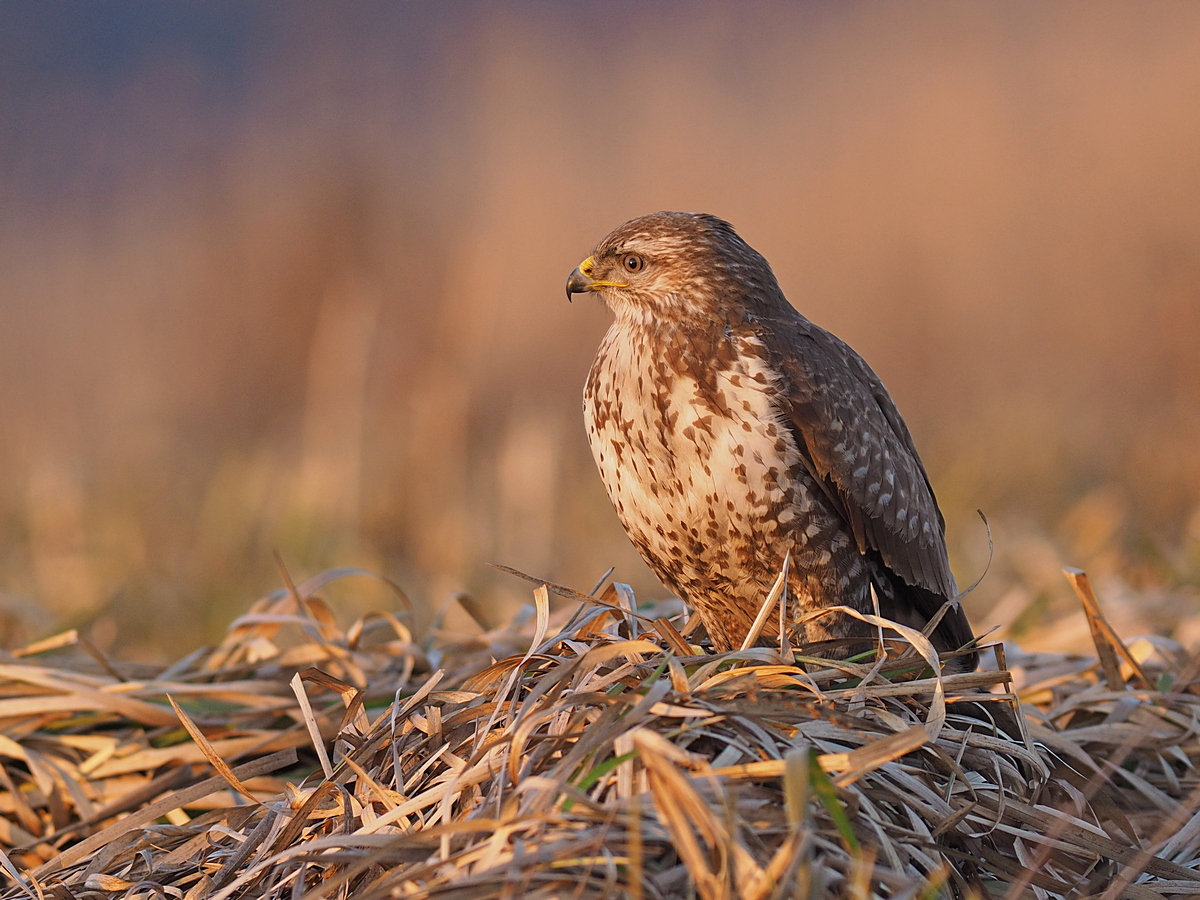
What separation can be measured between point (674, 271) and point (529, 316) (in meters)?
7.05

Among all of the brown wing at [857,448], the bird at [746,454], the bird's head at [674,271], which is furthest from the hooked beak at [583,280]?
the brown wing at [857,448]

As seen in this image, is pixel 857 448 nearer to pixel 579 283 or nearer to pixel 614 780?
pixel 579 283

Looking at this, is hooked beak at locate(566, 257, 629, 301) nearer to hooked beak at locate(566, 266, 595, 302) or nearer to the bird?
hooked beak at locate(566, 266, 595, 302)

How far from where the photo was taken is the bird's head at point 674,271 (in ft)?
9.96

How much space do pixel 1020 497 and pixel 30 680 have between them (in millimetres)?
5248

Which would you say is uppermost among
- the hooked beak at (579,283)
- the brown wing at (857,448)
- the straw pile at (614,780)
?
the hooked beak at (579,283)

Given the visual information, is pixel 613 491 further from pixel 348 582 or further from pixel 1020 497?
pixel 1020 497

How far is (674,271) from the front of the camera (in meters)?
3.12

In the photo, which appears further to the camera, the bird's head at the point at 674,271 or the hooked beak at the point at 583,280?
the hooked beak at the point at 583,280

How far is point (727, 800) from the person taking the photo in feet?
5.41

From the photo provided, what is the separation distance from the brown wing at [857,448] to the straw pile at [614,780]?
0.32m

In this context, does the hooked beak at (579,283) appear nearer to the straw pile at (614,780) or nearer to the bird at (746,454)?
the bird at (746,454)

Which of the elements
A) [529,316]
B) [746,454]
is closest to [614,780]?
[746,454]

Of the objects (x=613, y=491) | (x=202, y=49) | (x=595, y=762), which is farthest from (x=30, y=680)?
(x=202, y=49)
